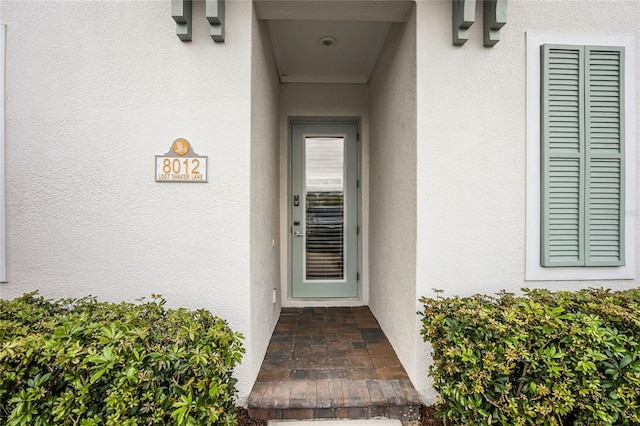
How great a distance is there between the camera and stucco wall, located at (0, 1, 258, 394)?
215 cm

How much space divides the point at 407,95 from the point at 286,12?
3.74ft

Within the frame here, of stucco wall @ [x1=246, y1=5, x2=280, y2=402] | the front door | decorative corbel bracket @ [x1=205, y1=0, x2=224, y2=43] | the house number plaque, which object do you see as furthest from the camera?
the front door

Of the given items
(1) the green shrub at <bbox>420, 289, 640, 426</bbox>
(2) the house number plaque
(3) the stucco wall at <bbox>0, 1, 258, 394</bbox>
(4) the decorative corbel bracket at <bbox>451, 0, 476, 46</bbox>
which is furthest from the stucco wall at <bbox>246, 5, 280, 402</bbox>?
(4) the decorative corbel bracket at <bbox>451, 0, 476, 46</bbox>

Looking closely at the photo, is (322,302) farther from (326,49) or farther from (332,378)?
(326,49)

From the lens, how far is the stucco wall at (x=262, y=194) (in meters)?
2.24

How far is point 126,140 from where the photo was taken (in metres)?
2.16

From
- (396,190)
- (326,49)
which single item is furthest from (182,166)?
(326,49)

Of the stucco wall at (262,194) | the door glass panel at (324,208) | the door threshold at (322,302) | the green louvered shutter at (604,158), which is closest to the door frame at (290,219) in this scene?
the door threshold at (322,302)

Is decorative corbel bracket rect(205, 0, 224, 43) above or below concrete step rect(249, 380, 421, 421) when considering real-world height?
above

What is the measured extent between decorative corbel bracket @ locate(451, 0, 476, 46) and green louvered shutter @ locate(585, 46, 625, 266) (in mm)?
994

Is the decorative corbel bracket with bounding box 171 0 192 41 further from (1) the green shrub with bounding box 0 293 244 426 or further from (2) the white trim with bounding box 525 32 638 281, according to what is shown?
(2) the white trim with bounding box 525 32 638 281

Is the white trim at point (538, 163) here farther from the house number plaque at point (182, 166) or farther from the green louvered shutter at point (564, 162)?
the house number plaque at point (182, 166)

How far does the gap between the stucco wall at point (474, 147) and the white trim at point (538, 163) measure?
0.05 meters

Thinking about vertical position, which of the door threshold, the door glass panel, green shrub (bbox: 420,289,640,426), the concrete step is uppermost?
the door glass panel
